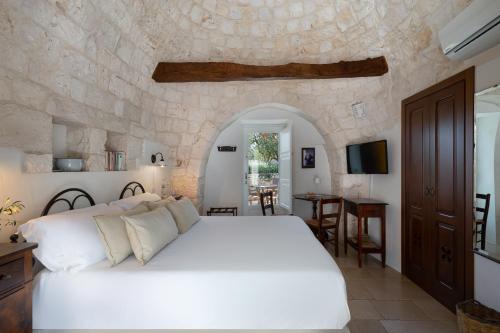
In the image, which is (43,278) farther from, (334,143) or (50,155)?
(334,143)

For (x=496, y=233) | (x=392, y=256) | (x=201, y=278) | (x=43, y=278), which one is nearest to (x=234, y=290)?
(x=201, y=278)

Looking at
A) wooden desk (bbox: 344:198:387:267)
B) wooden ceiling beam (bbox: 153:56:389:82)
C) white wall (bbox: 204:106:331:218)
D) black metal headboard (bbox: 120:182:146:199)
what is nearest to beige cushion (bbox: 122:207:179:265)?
black metal headboard (bbox: 120:182:146:199)

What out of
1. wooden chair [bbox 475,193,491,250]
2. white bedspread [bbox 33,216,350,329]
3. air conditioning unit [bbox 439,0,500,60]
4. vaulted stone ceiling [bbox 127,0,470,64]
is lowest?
white bedspread [bbox 33,216,350,329]

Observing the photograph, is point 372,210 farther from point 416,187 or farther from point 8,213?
point 8,213

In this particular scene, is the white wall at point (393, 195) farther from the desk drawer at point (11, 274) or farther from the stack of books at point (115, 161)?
the desk drawer at point (11, 274)

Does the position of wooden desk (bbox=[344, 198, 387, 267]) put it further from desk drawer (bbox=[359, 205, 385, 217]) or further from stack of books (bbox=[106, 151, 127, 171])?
stack of books (bbox=[106, 151, 127, 171])

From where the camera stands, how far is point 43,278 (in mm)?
1457

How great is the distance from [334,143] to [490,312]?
2.53m

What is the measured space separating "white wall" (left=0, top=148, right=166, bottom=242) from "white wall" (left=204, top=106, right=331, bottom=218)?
288cm

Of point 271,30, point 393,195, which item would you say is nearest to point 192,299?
point 393,195

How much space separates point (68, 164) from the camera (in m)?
2.08

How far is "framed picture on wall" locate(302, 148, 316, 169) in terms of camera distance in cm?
529

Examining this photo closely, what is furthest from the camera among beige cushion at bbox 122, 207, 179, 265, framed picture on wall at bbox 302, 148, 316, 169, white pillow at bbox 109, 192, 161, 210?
framed picture on wall at bbox 302, 148, 316, 169

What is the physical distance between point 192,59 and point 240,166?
269 centimetres
